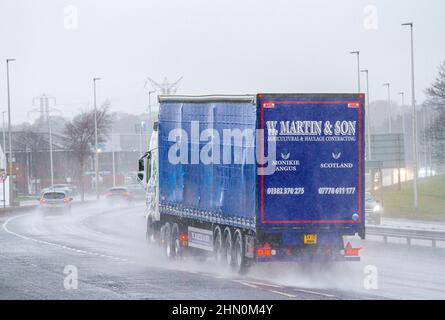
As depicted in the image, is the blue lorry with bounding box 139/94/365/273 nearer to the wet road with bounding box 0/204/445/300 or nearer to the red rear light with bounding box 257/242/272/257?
the red rear light with bounding box 257/242/272/257

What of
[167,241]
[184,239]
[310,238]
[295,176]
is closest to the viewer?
[295,176]

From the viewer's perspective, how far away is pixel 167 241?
30.5 meters

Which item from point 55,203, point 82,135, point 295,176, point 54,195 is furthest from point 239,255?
point 82,135

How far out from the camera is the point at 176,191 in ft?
95.6

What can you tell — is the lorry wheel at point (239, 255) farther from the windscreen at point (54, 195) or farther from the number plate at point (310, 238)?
the windscreen at point (54, 195)

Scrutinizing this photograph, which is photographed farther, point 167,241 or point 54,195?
point 54,195

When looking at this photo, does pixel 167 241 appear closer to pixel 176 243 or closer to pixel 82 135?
pixel 176 243

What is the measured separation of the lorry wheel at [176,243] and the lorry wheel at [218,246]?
3350 mm

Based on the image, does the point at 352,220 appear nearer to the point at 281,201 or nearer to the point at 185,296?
the point at 281,201

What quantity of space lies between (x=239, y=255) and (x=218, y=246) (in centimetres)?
198

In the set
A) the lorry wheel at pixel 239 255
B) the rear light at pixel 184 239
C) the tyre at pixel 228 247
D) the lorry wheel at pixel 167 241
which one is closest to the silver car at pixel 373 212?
the lorry wheel at pixel 167 241

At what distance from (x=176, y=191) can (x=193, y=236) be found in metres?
1.87

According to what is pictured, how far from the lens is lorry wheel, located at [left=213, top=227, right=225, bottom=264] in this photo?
83.2 ft
